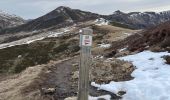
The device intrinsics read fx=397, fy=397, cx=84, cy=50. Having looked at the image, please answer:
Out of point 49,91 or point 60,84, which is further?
point 60,84

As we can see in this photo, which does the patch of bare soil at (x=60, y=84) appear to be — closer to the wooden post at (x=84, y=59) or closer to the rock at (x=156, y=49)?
the rock at (x=156, y=49)

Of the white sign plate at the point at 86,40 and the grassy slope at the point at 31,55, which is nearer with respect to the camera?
the white sign plate at the point at 86,40

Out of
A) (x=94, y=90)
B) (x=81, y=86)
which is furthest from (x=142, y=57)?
(x=81, y=86)

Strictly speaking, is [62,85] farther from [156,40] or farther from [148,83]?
[156,40]

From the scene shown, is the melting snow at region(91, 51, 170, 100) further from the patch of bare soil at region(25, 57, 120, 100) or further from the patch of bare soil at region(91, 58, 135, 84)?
the patch of bare soil at region(25, 57, 120, 100)

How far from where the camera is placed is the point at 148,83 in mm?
18641

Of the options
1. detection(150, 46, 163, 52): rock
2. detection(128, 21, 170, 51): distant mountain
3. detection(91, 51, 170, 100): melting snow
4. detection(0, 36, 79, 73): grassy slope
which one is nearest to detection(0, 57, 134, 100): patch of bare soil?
detection(91, 51, 170, 100): melting snow

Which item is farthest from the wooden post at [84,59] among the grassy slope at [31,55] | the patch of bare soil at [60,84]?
the grassy slope at [31,55]

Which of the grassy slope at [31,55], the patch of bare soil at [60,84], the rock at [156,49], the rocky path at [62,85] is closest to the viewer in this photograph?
the rocky path at [62,85]

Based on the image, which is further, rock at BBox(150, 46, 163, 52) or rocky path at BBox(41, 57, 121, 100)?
rock at BBox(150, 46, 163, 52)

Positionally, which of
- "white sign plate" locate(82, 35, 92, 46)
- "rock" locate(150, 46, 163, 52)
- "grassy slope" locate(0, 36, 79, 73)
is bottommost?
"grassy slope" locate(0, 36, 79, 73)

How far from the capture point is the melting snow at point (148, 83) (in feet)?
57.0

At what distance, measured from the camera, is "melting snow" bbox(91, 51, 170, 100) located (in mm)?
17359

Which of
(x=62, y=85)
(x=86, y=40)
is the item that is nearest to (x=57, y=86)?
(x=62, y=85)
